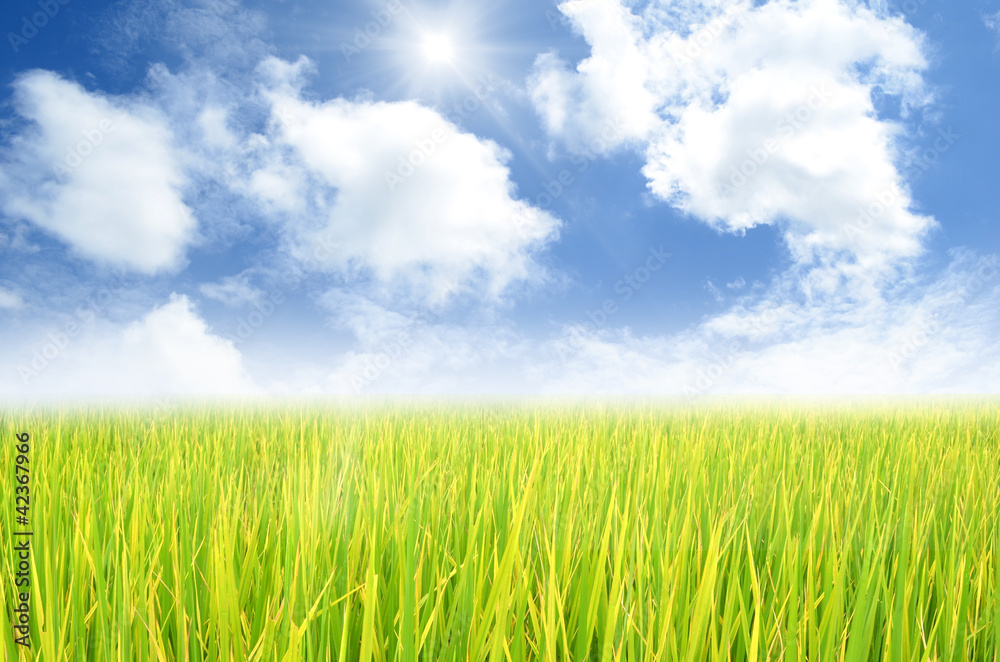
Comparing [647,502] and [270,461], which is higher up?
[647,502]

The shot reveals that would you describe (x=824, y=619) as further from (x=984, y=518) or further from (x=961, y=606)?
(x=984, y=518)

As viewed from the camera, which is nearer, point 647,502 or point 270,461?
point 647,502

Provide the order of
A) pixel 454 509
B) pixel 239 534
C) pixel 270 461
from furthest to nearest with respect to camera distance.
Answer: pixel 270 461, pixel 454 509, pixel 239 534

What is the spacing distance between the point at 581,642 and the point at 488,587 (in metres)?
0.31

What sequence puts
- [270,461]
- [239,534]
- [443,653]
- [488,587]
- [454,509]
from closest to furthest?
1. [443,653]
2. [488,587]
3. [239,534]
4. [454,509]
5. [270,461]

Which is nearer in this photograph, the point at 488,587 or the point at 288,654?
the point at 288,654

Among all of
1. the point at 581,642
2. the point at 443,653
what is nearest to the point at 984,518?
the point at 581,642

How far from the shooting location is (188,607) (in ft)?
3.82

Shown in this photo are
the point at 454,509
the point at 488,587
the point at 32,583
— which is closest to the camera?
the point at 32,583

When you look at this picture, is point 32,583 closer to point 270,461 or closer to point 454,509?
point 454,509

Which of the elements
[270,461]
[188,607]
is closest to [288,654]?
[188,607]

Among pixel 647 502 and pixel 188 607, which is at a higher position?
pixel 647 502

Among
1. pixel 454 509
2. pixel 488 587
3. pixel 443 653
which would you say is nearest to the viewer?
pixel 443 653

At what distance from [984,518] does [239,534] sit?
247 centimetres
